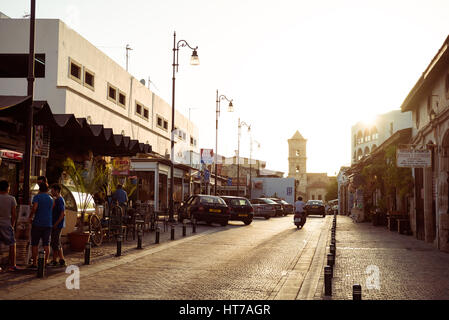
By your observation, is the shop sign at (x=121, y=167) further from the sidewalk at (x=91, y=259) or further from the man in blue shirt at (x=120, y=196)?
the sidewalk at (x=91, y=259)

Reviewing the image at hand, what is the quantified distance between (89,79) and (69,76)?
2.81m

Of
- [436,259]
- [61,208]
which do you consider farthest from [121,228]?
[436,259]

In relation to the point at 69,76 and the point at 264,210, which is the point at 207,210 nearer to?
the point at 69,76

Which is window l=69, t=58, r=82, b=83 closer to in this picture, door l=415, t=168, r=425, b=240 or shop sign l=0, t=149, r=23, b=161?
shop sign l=0, t=149, r=23, b=161

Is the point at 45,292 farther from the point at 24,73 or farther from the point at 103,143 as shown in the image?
the point at 24,73

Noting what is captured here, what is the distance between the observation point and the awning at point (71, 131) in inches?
531

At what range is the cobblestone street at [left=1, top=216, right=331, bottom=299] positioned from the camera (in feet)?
27.5

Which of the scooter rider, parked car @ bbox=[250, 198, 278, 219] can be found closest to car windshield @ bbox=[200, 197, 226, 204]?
the scooter rider

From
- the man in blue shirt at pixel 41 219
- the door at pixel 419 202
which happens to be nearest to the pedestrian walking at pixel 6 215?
the man in blue shirt at pixel 41 219

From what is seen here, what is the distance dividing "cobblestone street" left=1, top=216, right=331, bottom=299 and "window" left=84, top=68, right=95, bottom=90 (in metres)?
16.5

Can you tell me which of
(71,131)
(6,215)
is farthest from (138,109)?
(6,215)

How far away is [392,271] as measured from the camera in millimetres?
11391

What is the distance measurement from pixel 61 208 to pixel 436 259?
9.27 m

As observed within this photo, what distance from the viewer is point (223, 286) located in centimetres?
909
